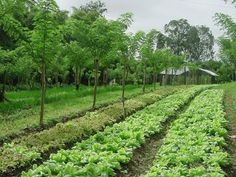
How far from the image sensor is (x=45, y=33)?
15492 millimetres

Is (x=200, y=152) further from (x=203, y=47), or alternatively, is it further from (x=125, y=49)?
(x=203, y=47)

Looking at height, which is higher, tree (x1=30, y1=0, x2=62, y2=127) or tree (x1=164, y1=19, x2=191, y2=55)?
tree (x1=164, y1=19, x2=191, y2=55)

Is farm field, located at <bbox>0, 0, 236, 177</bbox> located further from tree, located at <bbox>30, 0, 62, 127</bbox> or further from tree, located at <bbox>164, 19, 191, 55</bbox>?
tree, located at <bbox>164, 19, 191, 55</bbox>

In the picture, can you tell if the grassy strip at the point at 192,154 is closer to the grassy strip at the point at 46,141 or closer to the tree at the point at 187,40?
the grassy strip at the point at 46,141

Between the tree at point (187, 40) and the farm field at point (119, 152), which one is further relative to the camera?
the tree at point (187, 40)

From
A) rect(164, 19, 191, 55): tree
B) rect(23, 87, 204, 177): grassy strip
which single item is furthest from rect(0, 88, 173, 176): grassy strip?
rect(164, 19, 191, 55): tree

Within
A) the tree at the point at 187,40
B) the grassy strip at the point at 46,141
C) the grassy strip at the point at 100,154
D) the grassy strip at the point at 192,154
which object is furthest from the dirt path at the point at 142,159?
the tree at the point at 187,40

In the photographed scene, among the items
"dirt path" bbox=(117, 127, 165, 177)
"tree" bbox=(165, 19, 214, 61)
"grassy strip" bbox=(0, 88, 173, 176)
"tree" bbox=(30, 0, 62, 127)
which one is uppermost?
"tree" bbox=(165, 19, 214, 61)

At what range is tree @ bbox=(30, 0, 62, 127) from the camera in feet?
50.2

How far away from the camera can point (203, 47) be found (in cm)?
11669

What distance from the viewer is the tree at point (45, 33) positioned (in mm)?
15305

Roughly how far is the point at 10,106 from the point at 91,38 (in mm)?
5670

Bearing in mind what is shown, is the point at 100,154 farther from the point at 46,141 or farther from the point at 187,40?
the point at 187,40

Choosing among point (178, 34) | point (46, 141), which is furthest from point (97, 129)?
point (178, 34)
